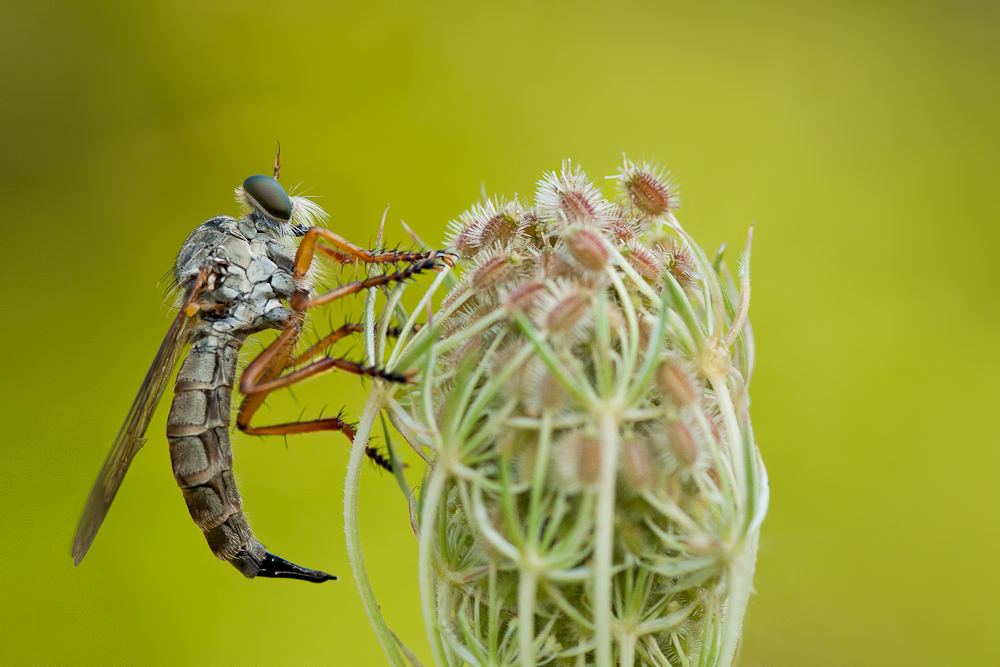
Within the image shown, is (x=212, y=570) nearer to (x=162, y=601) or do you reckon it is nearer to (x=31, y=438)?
(x=162, y=601)

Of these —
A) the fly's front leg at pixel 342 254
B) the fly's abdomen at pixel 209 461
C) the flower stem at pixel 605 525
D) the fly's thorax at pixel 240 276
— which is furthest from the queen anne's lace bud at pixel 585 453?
the fly's thorax at pixel 240 276

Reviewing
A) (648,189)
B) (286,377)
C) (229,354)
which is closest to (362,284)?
(286,377)

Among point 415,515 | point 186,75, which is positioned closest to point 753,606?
point 415,515

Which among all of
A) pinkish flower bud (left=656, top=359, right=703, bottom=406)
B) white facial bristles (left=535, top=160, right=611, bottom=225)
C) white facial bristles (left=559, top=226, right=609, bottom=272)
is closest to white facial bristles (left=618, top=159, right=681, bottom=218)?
white facial bristles (left=535, top=160, right=611, bottom=225)

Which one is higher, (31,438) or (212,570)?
(31,438)

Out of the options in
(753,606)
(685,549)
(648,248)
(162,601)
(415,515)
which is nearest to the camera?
(685,549)
